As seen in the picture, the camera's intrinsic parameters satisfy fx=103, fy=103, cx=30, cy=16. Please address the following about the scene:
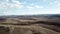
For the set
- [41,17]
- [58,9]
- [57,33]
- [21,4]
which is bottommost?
[57,33]

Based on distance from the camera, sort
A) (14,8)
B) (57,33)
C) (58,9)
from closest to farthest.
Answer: (57,33)
(58,9)
(14,8)

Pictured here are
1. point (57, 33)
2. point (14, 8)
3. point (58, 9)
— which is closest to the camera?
point (57, 33)

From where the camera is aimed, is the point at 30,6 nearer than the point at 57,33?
No

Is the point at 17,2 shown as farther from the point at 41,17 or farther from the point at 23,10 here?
the point at 41,17

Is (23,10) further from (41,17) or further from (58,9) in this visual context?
(58,9)

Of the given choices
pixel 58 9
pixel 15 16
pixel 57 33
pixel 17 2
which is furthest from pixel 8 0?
pixel 57 33

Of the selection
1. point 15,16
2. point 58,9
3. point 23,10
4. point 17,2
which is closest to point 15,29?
point 15,16

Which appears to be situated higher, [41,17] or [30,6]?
[30,6]
